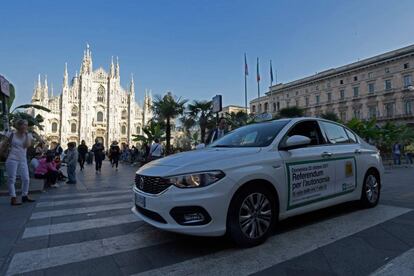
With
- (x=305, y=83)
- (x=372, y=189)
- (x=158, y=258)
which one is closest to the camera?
(x=158, y=258)

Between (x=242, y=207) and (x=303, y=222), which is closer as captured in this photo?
(x=242, y=207)

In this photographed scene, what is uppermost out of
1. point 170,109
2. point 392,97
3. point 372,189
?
point 392,97

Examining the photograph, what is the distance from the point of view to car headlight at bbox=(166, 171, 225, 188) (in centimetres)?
342

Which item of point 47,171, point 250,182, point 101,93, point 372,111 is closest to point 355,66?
point 372,111

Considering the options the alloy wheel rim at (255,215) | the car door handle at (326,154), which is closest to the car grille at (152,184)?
the alloy wheel rim at (255,215)

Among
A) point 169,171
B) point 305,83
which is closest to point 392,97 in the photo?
point 305,83

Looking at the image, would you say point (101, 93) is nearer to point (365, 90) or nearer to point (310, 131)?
point (365, 90)

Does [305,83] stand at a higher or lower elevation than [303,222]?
higher

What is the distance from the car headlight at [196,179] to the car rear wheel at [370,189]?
3.54 metres

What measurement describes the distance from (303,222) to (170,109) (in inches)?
950

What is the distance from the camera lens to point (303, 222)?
4766 millimetres

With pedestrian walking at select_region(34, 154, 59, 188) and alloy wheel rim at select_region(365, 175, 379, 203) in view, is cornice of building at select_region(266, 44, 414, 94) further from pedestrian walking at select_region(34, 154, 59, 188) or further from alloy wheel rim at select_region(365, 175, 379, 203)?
alloy wheel rim at select_region(365, 175, 379, 203)

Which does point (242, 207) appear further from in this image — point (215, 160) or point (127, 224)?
point (127, 224)

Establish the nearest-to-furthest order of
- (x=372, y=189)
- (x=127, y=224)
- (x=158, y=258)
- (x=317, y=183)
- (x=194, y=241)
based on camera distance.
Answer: (x=158, y=258), (x=194, y=241), (x=317, y=183), (x=127, y=224), (x=372, y=189)
